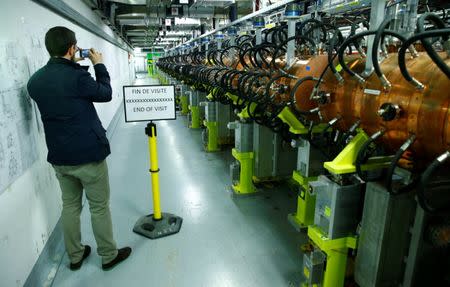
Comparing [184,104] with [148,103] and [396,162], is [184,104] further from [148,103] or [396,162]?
[396,162]

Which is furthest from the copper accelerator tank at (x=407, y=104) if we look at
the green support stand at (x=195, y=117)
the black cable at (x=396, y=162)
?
the green support stand at (x=195, y=117)

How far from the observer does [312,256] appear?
1.62 m

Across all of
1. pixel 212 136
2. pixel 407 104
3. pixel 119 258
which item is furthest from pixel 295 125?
pixel 212 136

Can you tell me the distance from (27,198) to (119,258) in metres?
0.76

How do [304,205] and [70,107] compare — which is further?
[304,205]

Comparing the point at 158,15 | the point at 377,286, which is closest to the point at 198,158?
the point at 377,286

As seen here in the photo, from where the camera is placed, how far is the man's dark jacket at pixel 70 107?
1715 mm

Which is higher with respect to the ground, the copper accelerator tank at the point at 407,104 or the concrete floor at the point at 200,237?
the copper accelerator tank at the point at 407,104

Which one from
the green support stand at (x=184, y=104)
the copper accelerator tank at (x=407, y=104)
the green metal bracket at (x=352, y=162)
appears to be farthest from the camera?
the green support stand at (x=184, y=104)

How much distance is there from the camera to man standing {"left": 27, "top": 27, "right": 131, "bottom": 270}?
1722 mm

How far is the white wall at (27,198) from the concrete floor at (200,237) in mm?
373

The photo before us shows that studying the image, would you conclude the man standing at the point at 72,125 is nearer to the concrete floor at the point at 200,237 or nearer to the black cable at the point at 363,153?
the concrete floor at the point at 200,237

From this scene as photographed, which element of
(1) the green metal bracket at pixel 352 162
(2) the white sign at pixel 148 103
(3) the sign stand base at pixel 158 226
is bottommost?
(3) the sign stand base at pixel 158 226

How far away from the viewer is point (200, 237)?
99.3 inches
